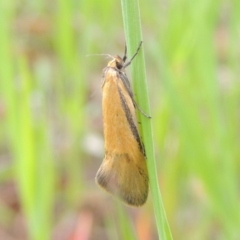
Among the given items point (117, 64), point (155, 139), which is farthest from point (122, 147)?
point (155, 139)

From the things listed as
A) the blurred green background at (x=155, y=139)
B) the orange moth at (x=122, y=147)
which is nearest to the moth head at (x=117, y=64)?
the orange moth at (x=122, y=147)

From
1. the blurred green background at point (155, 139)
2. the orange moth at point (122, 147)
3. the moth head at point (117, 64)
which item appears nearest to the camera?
the orange moth at point (122, 147)

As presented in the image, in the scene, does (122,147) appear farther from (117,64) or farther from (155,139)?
(155,139)

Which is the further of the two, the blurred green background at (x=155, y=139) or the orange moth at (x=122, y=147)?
the blurred green background at (x=155, y=139)

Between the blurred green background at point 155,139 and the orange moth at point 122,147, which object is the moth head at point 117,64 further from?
the blurred green background at point 155,139

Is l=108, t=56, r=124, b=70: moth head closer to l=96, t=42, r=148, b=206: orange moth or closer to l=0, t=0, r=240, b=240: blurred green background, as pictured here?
l=96, t=42, r=148, b=206: orange moth

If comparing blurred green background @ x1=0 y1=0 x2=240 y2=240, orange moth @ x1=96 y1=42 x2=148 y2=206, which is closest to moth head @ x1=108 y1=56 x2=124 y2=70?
orange moth @ x1=96 y1=42 x2=148 y2=206

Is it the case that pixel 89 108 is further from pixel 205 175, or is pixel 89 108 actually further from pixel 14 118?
Result: pixel 205 175
